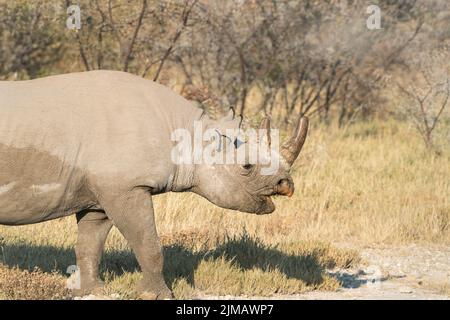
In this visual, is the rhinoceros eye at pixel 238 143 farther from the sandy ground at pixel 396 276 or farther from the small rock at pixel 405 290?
the small rock at pixel 405 290

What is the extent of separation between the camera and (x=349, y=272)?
8734 millimetres

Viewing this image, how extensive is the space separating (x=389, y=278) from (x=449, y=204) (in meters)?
2.94

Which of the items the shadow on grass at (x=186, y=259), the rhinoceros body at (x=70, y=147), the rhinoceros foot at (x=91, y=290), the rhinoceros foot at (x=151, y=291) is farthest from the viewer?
the shadow on grass at (x=186, y=259)

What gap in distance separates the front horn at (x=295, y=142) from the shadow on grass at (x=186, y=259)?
132 cm

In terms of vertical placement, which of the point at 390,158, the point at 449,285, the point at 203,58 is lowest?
the point at 449,285

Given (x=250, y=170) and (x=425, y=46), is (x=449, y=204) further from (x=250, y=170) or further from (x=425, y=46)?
(x=425, y=46)

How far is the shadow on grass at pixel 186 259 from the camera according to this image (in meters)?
7.89

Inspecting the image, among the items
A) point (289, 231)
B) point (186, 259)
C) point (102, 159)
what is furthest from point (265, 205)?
point (289, 231)

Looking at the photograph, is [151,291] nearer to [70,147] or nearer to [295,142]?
[70,147]

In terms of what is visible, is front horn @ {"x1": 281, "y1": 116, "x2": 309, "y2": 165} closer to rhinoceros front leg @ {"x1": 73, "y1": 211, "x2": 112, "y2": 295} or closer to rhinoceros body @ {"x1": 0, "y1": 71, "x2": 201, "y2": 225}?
rhinoceros body @ {"x1": 0, "y1": 71, "x2": 201, "y2": 225}

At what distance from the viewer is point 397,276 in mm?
8648

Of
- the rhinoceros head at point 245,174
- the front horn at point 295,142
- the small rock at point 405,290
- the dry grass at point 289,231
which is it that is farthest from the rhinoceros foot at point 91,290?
the small rock at point 405,290

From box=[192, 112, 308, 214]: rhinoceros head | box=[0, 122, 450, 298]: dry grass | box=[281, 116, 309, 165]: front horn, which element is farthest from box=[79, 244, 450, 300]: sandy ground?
box=[281, 116, 309, 165]: front horn

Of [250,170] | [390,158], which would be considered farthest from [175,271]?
[390,158]
